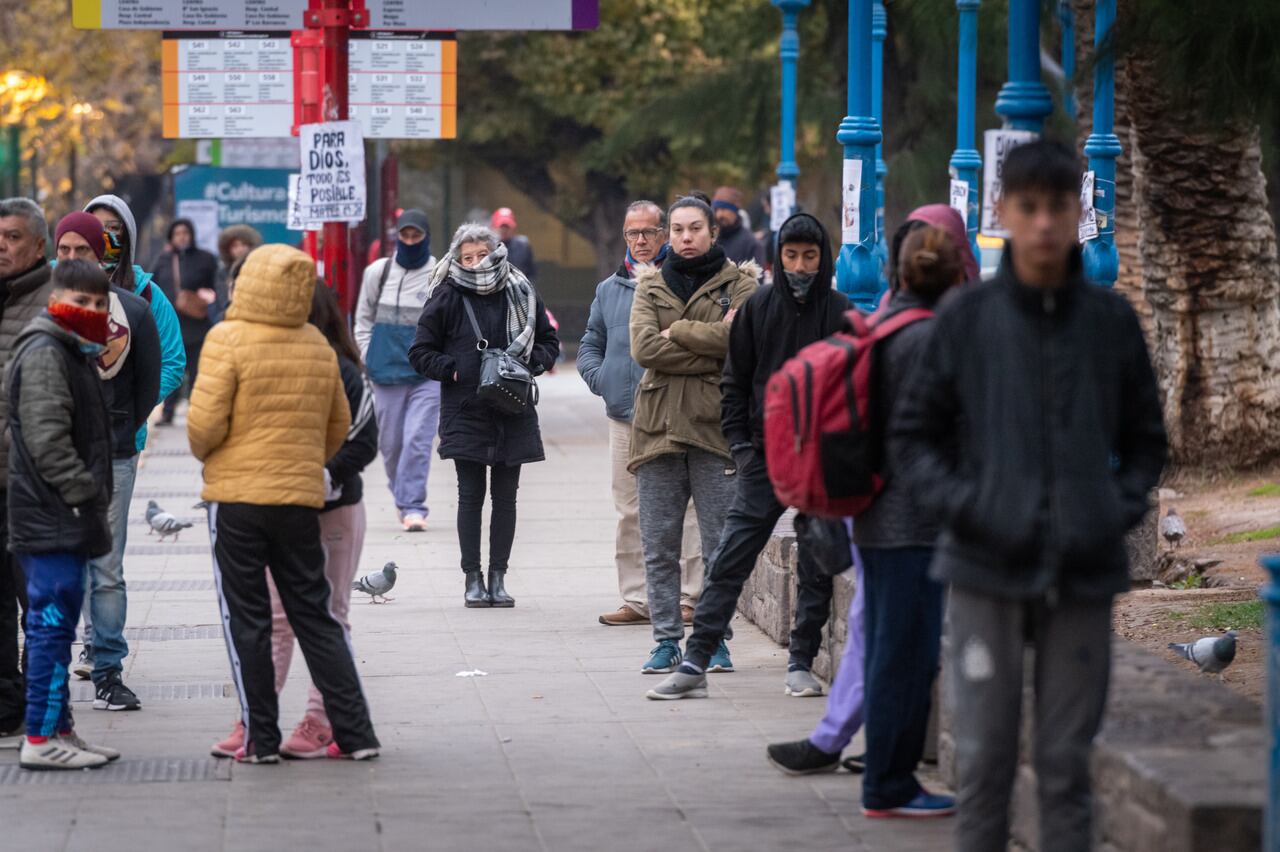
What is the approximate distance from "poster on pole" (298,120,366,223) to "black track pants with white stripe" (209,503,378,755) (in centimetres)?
720

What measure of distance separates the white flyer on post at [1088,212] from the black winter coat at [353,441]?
5197 mm

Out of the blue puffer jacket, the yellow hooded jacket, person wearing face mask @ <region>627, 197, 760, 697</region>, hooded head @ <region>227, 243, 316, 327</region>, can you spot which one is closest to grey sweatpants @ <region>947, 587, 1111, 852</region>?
the yellow hooded jacket

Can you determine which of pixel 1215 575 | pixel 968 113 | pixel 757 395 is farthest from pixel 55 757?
pixel 968 113

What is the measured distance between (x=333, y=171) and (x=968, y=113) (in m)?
4.27

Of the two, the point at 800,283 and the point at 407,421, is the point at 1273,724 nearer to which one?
the point at 800,283

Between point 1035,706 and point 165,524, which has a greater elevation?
point 1035,706

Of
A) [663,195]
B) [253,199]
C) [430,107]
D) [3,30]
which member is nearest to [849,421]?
[430,107]

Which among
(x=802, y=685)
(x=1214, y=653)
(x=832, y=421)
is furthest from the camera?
(x=802, y=685)

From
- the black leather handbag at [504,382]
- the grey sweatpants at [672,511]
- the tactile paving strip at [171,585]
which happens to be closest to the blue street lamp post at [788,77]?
the black leather handbag at [504,382]

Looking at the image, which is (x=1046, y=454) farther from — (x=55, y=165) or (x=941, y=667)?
(x=55, y=165)

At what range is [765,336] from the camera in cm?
736

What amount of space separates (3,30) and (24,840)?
34.2m

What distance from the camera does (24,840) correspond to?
5797mm

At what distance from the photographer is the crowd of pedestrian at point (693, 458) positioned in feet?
14.6
